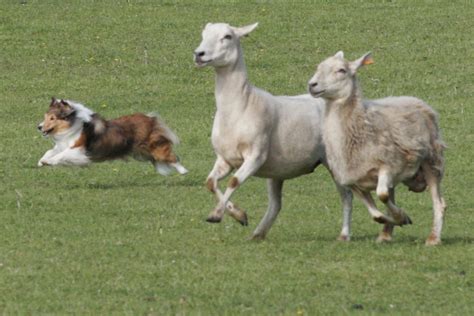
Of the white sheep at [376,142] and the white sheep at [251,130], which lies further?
the white sheep at [251,130]

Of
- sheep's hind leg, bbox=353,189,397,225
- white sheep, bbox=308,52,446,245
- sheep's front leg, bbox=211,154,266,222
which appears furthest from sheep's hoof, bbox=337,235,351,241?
sheep's front leg, bbox=211,154,266,222

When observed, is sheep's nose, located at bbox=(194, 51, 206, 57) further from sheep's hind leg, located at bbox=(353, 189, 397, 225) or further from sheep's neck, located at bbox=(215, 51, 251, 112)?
sheep's hind leg, located at bbox=(353, 189, 397, 225)

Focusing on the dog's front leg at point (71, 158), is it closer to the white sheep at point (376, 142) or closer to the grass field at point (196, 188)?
the grass field at point (196, 188)

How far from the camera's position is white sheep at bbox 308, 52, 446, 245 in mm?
12133

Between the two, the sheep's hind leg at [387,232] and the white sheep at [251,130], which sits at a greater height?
the white sheep at [251,130]

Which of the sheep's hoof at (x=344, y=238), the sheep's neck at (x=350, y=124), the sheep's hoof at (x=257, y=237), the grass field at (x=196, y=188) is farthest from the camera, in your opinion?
the sheep's hoof at (x=257, y=237)

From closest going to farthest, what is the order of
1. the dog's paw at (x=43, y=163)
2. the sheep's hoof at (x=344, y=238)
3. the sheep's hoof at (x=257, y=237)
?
the sheep's hoof at (x=344, y=238) → the sheep's hoof at (x=257, y=237) → the dog's paw at (x=43, y=163)

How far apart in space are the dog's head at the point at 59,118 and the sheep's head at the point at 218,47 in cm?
546

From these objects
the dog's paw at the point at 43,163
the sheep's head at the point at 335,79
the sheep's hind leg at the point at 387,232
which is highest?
the sheep's head at the point at 335,79

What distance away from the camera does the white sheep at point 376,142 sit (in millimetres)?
12133

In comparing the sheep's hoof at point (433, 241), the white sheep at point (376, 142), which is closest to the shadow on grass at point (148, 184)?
the white sheep at point (376, 142)

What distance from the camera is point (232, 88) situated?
12898 millimetres

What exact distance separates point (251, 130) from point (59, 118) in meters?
5.90

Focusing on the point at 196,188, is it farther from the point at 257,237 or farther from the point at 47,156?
the point at 257,237
